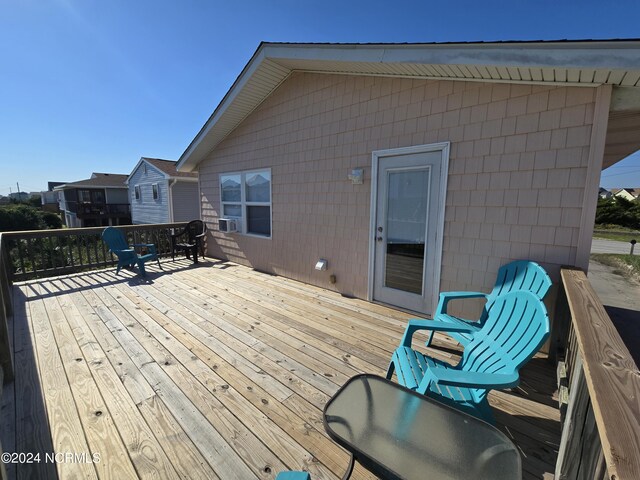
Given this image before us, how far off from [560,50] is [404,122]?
1.52m

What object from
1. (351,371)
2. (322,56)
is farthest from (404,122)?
(351,371)

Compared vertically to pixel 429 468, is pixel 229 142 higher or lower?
higher

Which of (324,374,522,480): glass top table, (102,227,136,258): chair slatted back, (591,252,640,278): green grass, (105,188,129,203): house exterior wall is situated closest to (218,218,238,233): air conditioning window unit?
(102,227,136,258): chair slatted back

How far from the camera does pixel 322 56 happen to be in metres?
3.70

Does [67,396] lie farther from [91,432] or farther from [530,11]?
[530,11]

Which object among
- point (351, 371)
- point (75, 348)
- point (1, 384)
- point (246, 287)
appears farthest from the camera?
point (246, 287)

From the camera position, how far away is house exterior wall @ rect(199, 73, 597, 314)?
2510 millimetres

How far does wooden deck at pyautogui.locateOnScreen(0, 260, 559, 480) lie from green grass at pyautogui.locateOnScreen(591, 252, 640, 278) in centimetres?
814

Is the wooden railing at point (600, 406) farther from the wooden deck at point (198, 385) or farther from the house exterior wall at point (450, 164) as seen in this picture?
the house exterior wall at point (450, 164)

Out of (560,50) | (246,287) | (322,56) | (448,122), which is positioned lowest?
(246,287)

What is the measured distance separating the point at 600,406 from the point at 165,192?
1457 cm

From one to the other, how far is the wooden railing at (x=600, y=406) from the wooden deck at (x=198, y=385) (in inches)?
22.0

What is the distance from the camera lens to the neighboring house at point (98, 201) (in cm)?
2064

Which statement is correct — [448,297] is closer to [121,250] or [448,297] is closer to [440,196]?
[440,196]
